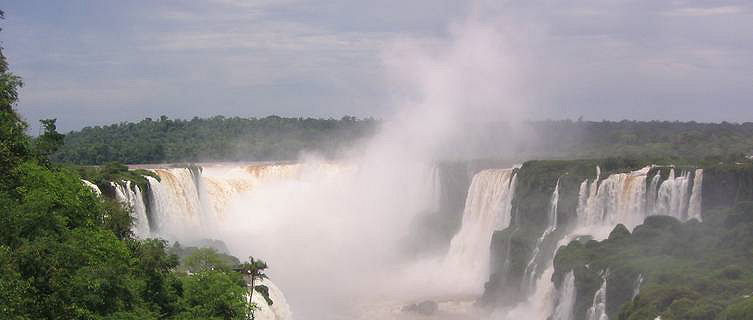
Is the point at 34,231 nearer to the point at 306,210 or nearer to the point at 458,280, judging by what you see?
the point at 458,280

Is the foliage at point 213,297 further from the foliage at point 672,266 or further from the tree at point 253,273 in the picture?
the foliage at point 672,266

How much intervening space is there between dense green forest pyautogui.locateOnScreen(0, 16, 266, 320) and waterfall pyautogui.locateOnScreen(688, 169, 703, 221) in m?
22.8

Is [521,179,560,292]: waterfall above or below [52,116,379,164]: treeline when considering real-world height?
below

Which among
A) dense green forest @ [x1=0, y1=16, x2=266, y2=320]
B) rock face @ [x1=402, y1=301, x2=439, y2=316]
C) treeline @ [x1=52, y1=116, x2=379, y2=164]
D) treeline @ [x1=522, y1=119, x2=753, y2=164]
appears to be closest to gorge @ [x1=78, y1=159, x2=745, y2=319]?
rock face @ [x1=402, y1=301, x2=439, y2=316]

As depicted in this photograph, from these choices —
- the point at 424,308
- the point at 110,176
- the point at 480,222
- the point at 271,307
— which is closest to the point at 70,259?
the point at 271,307

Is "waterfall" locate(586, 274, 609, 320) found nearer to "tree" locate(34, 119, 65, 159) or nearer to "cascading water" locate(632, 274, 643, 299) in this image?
"cascading water" locate(632, 274, 643, 299)

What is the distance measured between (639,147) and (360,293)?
39310mm

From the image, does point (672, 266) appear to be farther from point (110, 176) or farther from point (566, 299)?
point (110, 176)

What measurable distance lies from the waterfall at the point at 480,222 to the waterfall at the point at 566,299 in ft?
45.1

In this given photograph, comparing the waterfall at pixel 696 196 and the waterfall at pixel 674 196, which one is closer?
the waterfall at pixel 696 196

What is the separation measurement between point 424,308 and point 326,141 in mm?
52112

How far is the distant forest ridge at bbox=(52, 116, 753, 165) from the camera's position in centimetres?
8700

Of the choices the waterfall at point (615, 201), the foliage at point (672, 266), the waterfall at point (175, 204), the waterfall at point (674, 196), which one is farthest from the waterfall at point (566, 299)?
the waterfall at point (175, 204)

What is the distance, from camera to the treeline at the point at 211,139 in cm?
9412
